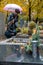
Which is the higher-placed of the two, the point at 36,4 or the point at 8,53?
the point at 36,4

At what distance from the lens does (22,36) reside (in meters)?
6.84

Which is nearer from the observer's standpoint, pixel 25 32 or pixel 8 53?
pixel 8 53

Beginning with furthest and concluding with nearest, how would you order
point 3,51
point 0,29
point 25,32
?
point 0,29 → point 25,32 → point 3,51

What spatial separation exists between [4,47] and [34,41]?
73 centimetres

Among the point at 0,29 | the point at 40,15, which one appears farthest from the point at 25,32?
the point at 40,15

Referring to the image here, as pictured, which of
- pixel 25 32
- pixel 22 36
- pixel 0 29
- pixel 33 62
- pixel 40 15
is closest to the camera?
pixel 33 62

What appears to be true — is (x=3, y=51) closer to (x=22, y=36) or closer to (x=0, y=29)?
(x=22, y=36)

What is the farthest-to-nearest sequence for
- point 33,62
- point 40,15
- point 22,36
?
point 40,15 → point 22,36 → point 33,62

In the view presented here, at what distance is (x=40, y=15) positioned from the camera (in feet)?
39.1

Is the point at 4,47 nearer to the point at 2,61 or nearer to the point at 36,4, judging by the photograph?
the point at 2,61

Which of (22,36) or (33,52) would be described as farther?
(22,36)

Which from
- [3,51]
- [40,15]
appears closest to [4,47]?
[3,51]

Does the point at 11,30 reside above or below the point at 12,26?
below

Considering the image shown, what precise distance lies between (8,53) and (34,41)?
Result: 2.00 ft
